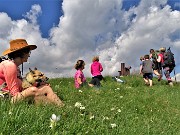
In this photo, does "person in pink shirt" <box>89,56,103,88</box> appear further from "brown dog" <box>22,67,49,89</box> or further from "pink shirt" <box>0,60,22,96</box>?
"pink shirt" <box>0,60,22,96</box>

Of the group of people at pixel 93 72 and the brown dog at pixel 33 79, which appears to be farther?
the group of people at pixel 93 72

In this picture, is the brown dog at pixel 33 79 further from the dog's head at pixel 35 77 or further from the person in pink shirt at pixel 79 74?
the person in pink shirt at pixel 79 74

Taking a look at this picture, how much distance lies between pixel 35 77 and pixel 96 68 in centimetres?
989

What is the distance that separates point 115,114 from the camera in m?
7.99

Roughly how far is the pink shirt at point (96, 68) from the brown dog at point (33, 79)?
9592 mm

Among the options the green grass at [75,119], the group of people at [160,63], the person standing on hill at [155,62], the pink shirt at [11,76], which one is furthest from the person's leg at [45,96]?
the person standing on hill at [155,62]

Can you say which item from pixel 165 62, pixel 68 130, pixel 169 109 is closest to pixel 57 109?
pixel 68 130

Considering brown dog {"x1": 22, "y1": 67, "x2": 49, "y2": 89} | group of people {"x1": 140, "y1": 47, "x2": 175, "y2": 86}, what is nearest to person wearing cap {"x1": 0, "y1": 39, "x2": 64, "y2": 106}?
brown dog {"x1": 22, "y1": 67, "x2": 49, "y2": 89}

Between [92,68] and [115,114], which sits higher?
[92,68]

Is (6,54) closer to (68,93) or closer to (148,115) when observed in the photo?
(68,93)

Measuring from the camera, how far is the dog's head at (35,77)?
813 cm

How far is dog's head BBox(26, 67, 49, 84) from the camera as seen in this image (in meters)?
8.13

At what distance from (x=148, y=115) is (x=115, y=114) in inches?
90.4

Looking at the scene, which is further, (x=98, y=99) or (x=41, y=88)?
(x=98, y=99)
